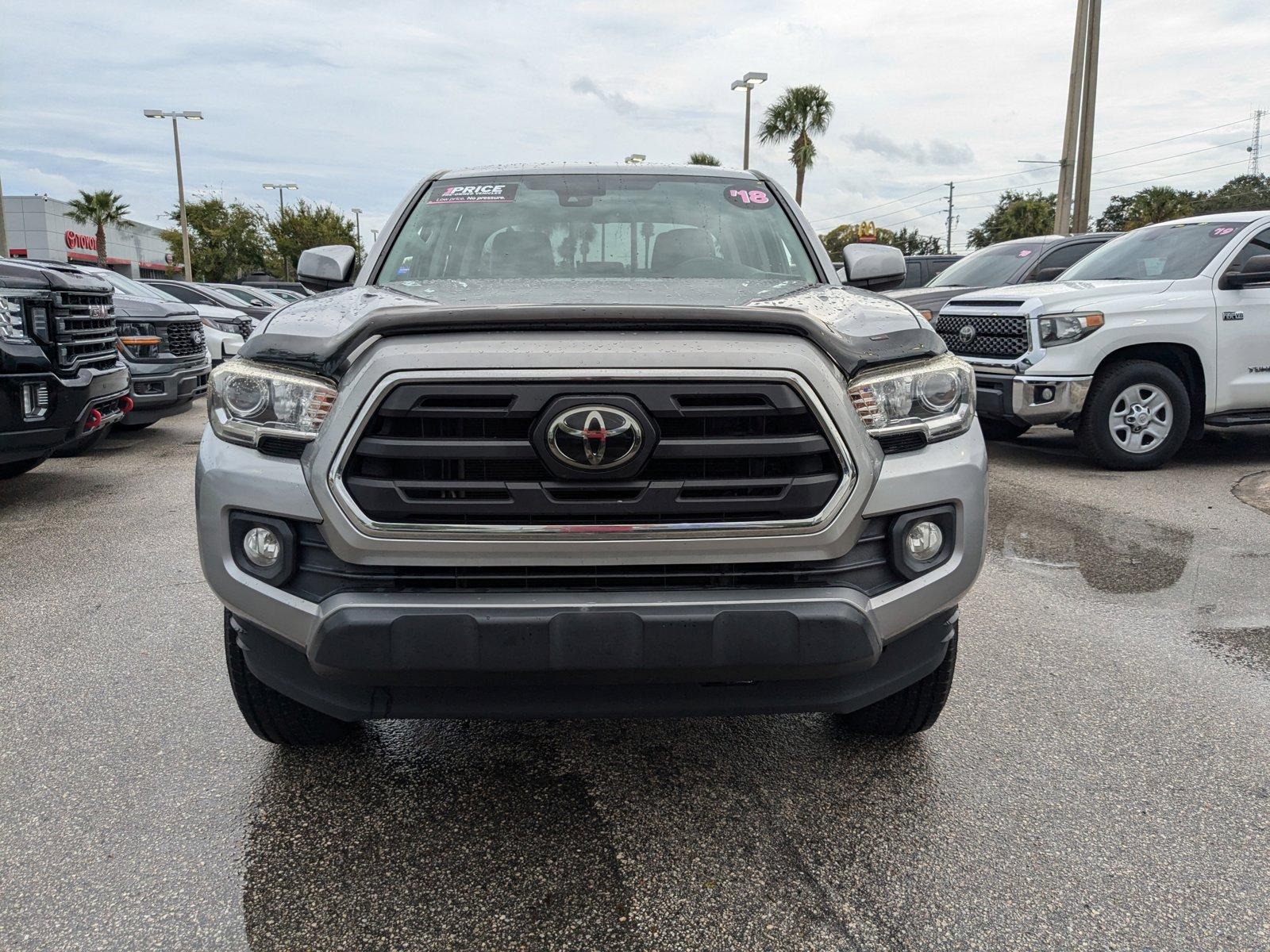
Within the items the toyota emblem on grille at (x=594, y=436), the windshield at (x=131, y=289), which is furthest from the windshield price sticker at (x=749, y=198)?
the windshield at (x=131, y=289)

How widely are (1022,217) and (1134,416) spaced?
55549 millimetres

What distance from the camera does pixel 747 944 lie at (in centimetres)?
205

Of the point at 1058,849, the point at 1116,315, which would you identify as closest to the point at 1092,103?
the point at 1116,315


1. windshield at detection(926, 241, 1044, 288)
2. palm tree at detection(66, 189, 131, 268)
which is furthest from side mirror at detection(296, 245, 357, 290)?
palm tree at detection(66, 189, 131, 268)

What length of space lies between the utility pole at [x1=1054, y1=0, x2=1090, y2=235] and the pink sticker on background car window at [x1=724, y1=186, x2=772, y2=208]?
54.0 ft

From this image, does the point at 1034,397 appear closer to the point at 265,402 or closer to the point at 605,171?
the point at 605,171

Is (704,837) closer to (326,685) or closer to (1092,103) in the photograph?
(326,685)

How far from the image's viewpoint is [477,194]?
3867 mm

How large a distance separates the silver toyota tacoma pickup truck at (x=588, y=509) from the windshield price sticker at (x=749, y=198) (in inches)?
63.1

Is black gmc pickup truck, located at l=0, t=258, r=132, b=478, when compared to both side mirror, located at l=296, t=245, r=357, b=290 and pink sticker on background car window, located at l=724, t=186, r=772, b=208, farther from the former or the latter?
pink sticker on background car window, located at l=724, t=186, r=772, b=208

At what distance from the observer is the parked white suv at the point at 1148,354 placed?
281 inches

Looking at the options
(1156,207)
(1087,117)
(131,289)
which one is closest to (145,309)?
(131,289)

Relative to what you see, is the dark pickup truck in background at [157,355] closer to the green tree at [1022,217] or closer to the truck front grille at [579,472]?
the truck front grille at [579,472]

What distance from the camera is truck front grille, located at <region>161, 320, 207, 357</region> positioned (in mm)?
9312
